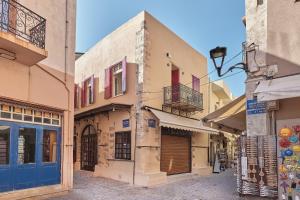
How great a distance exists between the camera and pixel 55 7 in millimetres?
10398

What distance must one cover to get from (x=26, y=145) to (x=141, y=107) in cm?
592

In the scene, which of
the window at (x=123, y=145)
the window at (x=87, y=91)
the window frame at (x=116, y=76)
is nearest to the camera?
the window at (x=123, y=145)

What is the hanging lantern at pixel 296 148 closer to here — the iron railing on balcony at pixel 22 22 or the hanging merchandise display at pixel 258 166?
the hanging merchandise display at pixel 258 166

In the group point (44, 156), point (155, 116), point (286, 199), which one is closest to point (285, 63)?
point (286, 199)

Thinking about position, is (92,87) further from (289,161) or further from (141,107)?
(289,161)

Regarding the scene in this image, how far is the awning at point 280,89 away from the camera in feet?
21.6

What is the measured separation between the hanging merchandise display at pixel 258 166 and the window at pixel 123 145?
6.96 m

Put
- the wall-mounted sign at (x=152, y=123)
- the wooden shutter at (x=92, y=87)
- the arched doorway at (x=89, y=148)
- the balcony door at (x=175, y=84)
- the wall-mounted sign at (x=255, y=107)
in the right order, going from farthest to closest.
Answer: the wooden shutter at (x=92, y=87) < the arched doorway at (x=89, y=148) < the balcony door at (x=175, y=84) < the wall-mounted sign at (x=152, y=123) < the wall-mounted sign at (x=255, y=107)

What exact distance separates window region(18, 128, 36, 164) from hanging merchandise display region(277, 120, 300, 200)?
7630mm

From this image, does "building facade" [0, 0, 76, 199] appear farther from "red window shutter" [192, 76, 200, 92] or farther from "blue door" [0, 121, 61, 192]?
"red window shutter" [192, 76, 200, 92]

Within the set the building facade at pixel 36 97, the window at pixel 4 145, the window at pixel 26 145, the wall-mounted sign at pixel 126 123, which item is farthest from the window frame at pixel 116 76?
the window at pixel 4 145

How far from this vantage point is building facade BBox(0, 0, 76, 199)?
832 centimetres

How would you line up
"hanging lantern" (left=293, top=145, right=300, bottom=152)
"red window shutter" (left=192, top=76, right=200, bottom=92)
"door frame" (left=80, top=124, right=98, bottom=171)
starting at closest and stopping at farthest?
1. "hanging lantern" (left=293, top=145, right=300, bottom=152)
2. "door frame" (left=80, top=124, right=98, bottom=171)
3. "red window shutter" (left=192, top=76, right=200, bottom=92)

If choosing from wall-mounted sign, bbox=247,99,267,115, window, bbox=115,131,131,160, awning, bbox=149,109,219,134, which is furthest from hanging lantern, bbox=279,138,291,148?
window, bbox=115,131,131,160
